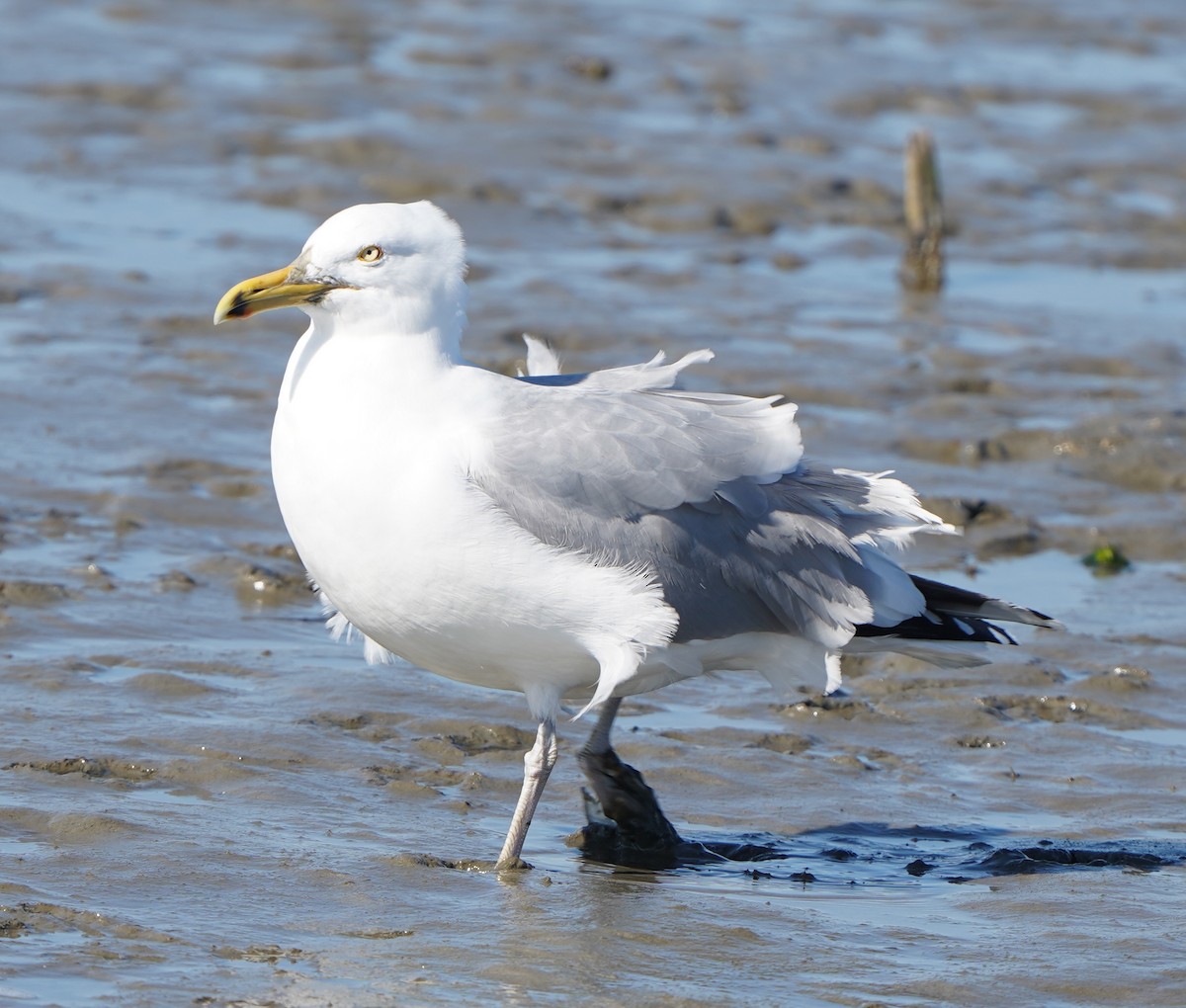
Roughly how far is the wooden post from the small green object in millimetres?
4572

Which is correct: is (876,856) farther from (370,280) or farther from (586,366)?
(586,366)

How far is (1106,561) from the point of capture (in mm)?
9305

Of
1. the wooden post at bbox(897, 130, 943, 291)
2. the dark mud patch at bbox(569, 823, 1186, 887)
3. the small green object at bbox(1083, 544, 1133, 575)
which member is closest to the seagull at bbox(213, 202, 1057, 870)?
the dark mud patch at bbox(569, 823, 1186, 887)

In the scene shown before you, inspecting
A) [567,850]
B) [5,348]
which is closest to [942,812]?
[567,850]

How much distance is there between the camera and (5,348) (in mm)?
11109

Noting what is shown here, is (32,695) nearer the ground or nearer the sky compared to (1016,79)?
nearer the ground

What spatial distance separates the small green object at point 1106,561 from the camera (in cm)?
929

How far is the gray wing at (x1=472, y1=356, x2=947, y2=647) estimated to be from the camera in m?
6.05

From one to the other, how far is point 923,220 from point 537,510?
8.26 metres

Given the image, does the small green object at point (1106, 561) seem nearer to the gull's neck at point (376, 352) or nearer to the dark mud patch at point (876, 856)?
the dark mud patch at point (876, 856)

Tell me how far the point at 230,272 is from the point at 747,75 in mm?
7419

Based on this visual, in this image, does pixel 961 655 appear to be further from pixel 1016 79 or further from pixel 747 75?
pixel 1016 79

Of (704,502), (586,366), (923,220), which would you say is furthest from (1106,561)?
(923,220)

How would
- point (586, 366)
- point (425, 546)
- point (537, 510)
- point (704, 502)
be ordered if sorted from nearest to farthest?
1. point (425, 546)
2. point (537, 510)
3. point (704, 502)
4. point (586, 366)
